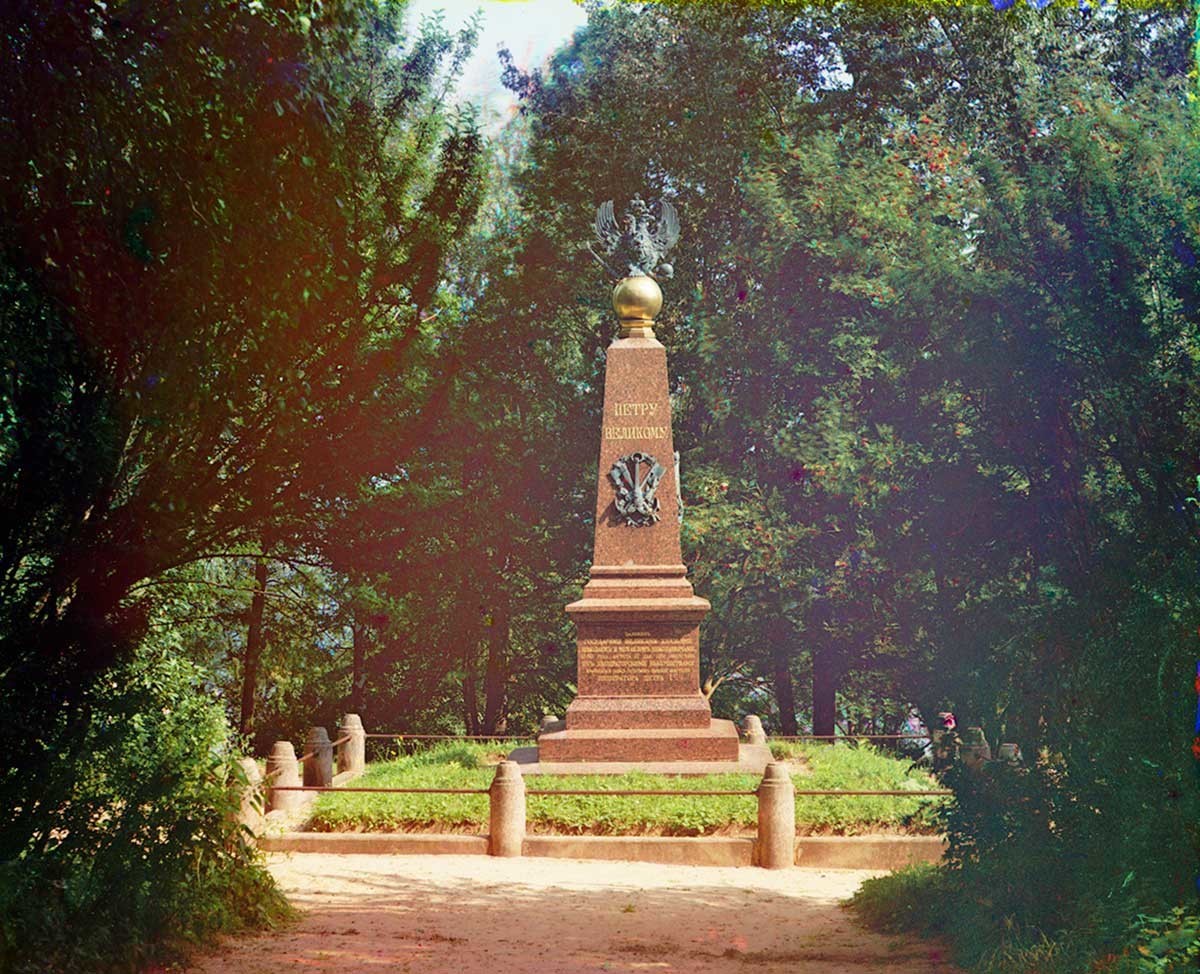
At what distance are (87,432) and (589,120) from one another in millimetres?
19788

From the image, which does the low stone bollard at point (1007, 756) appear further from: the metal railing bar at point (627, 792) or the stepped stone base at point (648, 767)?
the stepped stone base at point (648, 767)

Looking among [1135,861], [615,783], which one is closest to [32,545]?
[1135,861]

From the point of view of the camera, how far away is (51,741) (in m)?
8.43

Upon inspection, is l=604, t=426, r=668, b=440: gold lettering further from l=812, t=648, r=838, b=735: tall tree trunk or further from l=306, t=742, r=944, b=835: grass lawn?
l=812, t=648, r=838, b=735: tall tree trunk

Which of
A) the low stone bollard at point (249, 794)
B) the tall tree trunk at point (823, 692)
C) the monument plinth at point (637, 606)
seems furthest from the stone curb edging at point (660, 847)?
the tall tree trunk at point (823, 692)

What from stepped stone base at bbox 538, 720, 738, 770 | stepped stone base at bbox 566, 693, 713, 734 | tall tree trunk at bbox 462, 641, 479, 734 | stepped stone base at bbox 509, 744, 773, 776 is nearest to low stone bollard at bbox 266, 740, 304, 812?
stepped stone base at bbox 509, 744, 773, 776

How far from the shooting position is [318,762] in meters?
17.2

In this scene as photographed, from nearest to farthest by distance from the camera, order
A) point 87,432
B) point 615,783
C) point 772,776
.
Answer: point 87,432
point 772,776
point 615,783

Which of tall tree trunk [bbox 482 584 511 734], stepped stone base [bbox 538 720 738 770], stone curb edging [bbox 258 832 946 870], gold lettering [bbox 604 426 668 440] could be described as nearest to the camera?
stone curb edging [bbox 258 832 946 870]

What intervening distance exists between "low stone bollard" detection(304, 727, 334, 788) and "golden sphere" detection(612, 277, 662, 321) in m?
6.63

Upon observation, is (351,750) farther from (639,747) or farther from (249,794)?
(249,794)

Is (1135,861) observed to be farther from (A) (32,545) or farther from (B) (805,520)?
(B) (805,520)

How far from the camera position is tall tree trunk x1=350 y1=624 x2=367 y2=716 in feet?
92.1

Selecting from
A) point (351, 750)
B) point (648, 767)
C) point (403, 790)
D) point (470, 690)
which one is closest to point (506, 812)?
point (403, 790)
